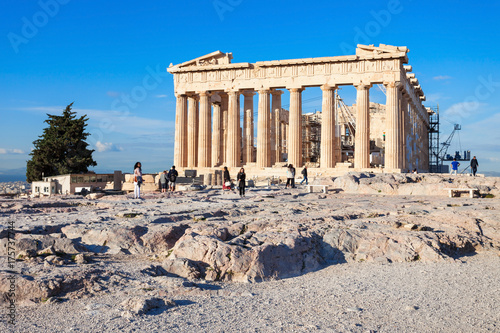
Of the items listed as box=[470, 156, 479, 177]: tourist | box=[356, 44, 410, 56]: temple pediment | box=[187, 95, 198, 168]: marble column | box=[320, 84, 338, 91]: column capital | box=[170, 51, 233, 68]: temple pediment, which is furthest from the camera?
box=[187, 95, 198, 168]: marble column

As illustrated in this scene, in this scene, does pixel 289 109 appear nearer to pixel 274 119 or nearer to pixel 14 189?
pixel 274 119

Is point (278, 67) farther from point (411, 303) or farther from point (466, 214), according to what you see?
point (411, 303)

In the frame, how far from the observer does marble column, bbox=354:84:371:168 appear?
131 feet

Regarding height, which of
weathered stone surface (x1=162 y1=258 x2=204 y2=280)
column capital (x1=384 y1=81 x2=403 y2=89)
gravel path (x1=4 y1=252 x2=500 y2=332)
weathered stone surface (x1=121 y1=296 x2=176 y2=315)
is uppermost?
column capital (x1=384 y1=81 x2=403 y2=89)

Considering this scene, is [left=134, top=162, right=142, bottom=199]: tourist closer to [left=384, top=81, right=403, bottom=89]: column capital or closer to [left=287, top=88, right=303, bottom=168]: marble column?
[left=287, top=88, right=303, bottom=168]: marble column

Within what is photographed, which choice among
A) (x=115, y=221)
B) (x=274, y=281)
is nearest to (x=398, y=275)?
(x=274, y=281)

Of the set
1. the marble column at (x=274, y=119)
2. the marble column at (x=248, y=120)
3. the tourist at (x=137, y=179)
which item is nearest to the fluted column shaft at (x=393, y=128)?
the marble column at (x=274, y=119)

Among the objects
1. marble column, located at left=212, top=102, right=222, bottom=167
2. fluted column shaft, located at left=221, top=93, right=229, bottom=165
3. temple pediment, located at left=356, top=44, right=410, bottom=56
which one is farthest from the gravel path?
fluted column shaft, located at left=221, top=93, right=229, bottom=165

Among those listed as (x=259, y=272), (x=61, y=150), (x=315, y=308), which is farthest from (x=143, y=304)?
(x=61, y=150)

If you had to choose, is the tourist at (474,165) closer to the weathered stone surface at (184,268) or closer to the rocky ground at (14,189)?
the weathered stone surface at (184,268)

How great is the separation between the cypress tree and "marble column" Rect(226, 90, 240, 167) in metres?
18.3

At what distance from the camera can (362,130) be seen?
40.1m

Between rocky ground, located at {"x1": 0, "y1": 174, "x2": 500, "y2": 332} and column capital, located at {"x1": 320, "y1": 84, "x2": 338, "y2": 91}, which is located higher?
column capital, located at {"x1": 320, "y1": 84, "x2": 338, "y2": 91}

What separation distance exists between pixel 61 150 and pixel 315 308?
51.2 metres
